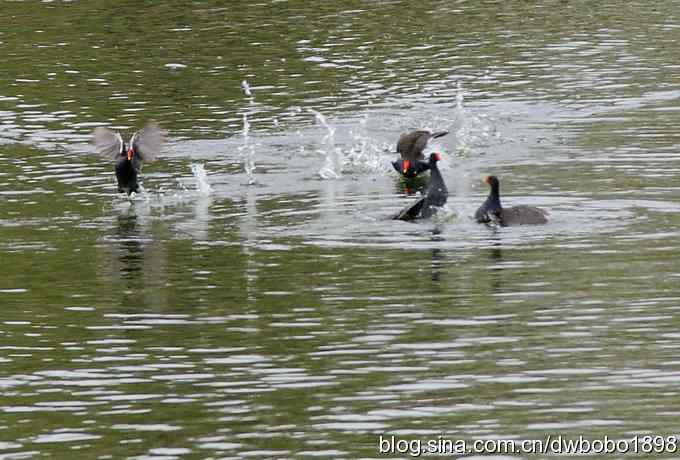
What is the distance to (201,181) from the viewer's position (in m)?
27.1

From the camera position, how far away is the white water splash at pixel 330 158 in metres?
28.3

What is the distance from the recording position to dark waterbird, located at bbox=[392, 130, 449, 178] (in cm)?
2797

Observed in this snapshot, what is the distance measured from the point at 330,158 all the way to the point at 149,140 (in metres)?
3.70

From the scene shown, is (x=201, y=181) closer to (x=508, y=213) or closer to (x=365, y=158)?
(x=365, y=158)

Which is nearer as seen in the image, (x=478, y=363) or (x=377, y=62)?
(x=478, y=363)

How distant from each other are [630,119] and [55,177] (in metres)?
10.9

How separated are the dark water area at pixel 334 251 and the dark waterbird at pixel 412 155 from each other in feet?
1.56

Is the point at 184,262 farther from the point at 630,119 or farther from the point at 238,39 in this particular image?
the point at 238,39

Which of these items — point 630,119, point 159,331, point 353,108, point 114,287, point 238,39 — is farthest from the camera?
point 238,39

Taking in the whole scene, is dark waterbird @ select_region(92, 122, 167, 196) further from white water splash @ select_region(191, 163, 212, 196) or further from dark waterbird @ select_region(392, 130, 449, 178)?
dark waterbird @ select_region(392, 130, 449, 178)

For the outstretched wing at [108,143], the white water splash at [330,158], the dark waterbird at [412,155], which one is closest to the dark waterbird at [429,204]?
the dark waterbird at [412,155]

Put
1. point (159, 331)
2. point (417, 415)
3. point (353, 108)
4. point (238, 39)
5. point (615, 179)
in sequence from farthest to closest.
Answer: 1. point (238, 39)
2. point (353, 108)
3. point (615, 179)
4. point (159, 331)
5. point (417, 415)

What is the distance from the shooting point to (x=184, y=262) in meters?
21.6

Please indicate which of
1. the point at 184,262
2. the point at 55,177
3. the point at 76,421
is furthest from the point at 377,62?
the point at 76,421
